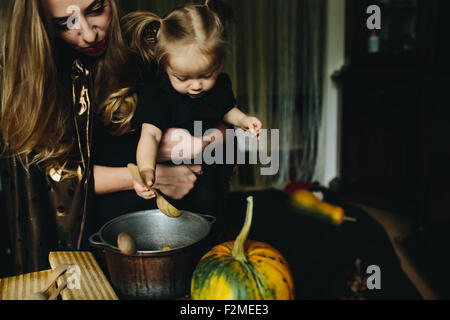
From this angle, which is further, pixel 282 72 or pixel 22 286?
pixel 282 72

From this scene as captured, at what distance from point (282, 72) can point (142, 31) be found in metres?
1.02

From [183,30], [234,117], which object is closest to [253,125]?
[234,117]

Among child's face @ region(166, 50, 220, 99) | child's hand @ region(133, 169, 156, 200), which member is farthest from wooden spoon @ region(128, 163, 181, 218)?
child's face @ region(166, 50, 220, 99)

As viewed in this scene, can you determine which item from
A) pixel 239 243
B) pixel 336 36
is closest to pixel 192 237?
pixel 239 243

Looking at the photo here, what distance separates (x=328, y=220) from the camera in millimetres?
785

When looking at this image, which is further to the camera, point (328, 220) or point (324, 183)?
point (324, 183)

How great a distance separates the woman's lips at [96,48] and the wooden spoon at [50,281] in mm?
242

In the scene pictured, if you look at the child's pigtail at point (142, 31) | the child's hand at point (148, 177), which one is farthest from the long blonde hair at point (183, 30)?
the child's hand at point (148, 177)

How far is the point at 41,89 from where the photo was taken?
44 centimetres

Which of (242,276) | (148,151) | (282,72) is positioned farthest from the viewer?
(282,72)

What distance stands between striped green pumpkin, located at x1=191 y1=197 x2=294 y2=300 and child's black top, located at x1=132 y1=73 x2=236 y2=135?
179 mm

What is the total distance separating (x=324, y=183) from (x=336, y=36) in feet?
2.48

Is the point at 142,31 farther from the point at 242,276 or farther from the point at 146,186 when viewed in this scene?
the point at 242,276
